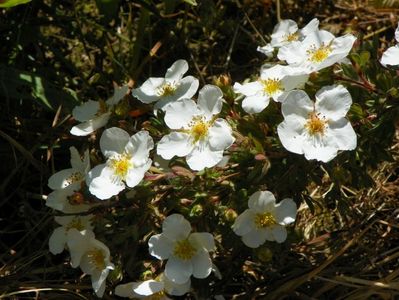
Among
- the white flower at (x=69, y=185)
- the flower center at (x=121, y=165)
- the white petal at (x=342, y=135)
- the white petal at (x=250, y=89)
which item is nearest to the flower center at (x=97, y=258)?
the white flower at (x=69, y=185)

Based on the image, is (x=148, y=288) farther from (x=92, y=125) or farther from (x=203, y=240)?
(x=92, y=125)

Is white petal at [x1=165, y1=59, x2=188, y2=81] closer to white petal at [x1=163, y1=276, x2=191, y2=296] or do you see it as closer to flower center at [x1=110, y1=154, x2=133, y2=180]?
flower center at [x1=110, y1=154, x2=133, y2=180]

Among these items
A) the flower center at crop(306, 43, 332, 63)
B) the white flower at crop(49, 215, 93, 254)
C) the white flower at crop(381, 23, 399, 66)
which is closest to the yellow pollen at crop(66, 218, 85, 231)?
the white flower at crop(49, 215, 93, 254)

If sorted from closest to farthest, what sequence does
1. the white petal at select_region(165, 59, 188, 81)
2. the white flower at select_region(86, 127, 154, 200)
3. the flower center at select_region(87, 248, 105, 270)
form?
the white flower at select_region(86, 127, 154, 200)
the flower center at select_region(87, 248, 105, 270)
the white petal at select_region(165, 59, 188, 81)

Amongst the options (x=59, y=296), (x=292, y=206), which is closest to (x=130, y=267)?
(x=59, y=296)

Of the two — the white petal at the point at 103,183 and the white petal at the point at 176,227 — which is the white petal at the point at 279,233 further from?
the white petal at the point at 103,183

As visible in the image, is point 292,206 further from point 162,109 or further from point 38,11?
point 38,11
